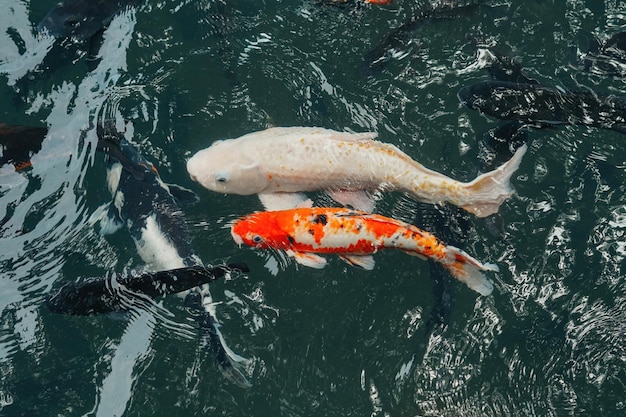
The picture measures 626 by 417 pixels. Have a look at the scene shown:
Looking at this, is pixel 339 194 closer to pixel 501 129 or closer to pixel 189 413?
pixel 501 129

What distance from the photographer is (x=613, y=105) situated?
501 centimetres

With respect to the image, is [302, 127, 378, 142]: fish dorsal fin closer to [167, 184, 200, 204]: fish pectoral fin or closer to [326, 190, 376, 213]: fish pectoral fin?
[326, 190, 376, 213]: fish pectoral fin

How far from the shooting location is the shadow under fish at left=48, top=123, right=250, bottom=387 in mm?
4152

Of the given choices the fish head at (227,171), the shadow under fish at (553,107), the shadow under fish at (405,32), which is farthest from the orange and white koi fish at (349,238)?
the shadow under fish at (405,32)

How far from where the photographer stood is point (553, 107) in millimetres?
5000

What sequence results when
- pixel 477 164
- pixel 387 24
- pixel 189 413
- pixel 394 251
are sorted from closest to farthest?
pixel 189 413 < pixel 394 251 < pixel 477 164 < pixel 387 24

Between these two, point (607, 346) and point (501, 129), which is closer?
point (607, 346)

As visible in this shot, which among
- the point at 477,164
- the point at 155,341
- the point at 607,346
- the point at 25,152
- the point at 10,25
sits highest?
the point at 10,25

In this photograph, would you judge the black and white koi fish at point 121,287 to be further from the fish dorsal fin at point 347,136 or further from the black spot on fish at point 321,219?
the fish dorsal fin at point 347,136

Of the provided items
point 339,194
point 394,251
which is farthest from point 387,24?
point 394,251

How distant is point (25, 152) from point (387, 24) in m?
3.28

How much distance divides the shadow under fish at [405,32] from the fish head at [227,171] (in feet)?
4.80

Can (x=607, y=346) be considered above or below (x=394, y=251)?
below

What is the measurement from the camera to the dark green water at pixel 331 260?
13.9 feet
